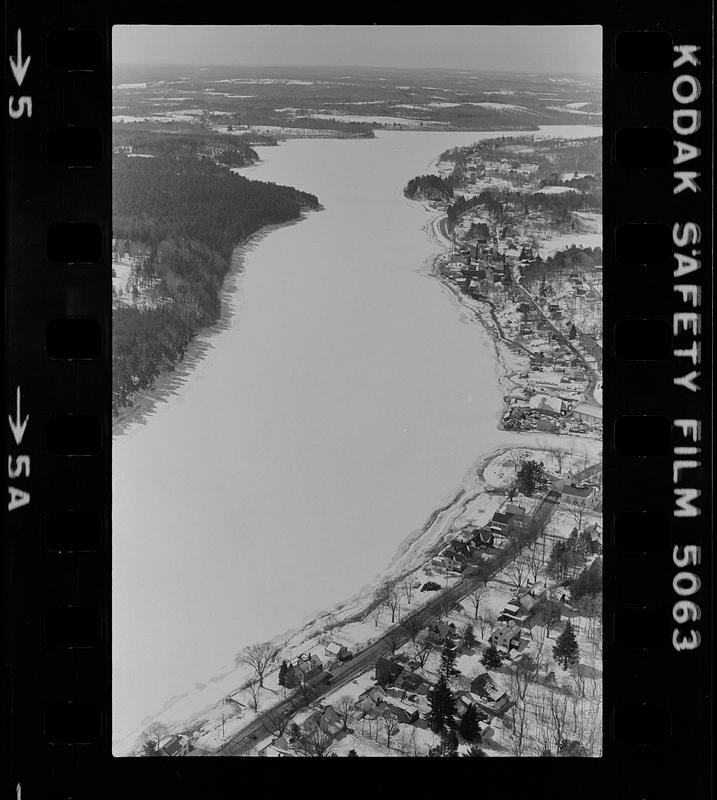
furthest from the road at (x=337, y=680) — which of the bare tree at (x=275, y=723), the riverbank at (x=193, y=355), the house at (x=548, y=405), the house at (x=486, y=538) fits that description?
the riverbank at (x=193, y=355)

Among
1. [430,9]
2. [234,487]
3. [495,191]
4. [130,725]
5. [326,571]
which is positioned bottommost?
[130,725]

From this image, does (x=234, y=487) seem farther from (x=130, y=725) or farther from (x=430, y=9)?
(x=430, y=9)

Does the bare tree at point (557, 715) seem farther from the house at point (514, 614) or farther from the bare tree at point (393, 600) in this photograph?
the bare tree at point (393, 600)

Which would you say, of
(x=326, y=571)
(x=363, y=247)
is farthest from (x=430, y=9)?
(x=326, y=571)

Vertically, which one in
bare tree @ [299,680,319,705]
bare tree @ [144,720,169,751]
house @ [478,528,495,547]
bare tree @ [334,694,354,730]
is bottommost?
bare tree @ [144,720,169,751]

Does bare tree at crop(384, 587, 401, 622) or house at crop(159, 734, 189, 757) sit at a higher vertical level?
bare tree at crop(384, 587, 401, 622)

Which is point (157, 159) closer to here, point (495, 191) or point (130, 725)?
point (495, 191)
